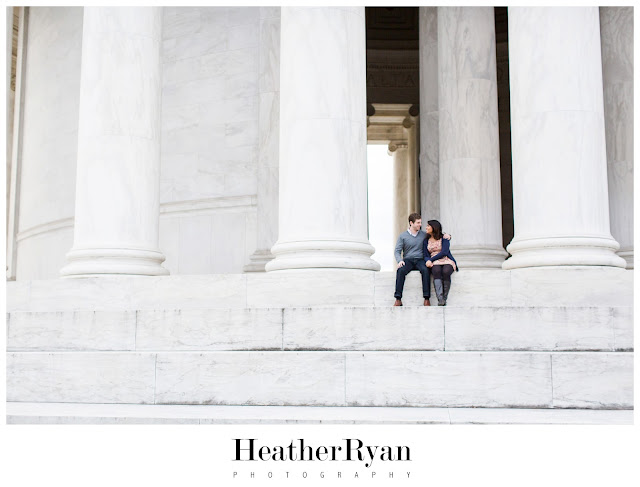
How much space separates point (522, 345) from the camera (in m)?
46.5

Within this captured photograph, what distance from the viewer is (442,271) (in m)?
53.6

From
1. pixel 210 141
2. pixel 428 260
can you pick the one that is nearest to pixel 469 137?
pixel 428 260

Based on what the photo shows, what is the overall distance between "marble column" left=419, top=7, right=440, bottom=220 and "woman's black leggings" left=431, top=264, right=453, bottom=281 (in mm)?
37099

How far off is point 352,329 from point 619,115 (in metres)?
46.2

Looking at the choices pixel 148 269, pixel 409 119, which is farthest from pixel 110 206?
pixel 409 119

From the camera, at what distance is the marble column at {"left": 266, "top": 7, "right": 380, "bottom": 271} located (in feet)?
191

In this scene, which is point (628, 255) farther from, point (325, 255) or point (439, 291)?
point (325, 255)

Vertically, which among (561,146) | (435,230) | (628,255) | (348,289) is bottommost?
(348,289)

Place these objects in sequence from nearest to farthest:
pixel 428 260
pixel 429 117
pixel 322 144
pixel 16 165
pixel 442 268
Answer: pixel 442 268, pixel 428 260, pixel 322 144, pixel 429 117, pixel 16 165

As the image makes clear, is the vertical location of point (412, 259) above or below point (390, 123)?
below

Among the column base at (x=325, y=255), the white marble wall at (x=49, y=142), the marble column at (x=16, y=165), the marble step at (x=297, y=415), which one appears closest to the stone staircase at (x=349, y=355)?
the marble step at (x=297, y=415)

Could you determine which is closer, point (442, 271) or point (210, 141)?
point (442, 271)

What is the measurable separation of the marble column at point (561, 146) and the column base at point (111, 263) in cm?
3103
